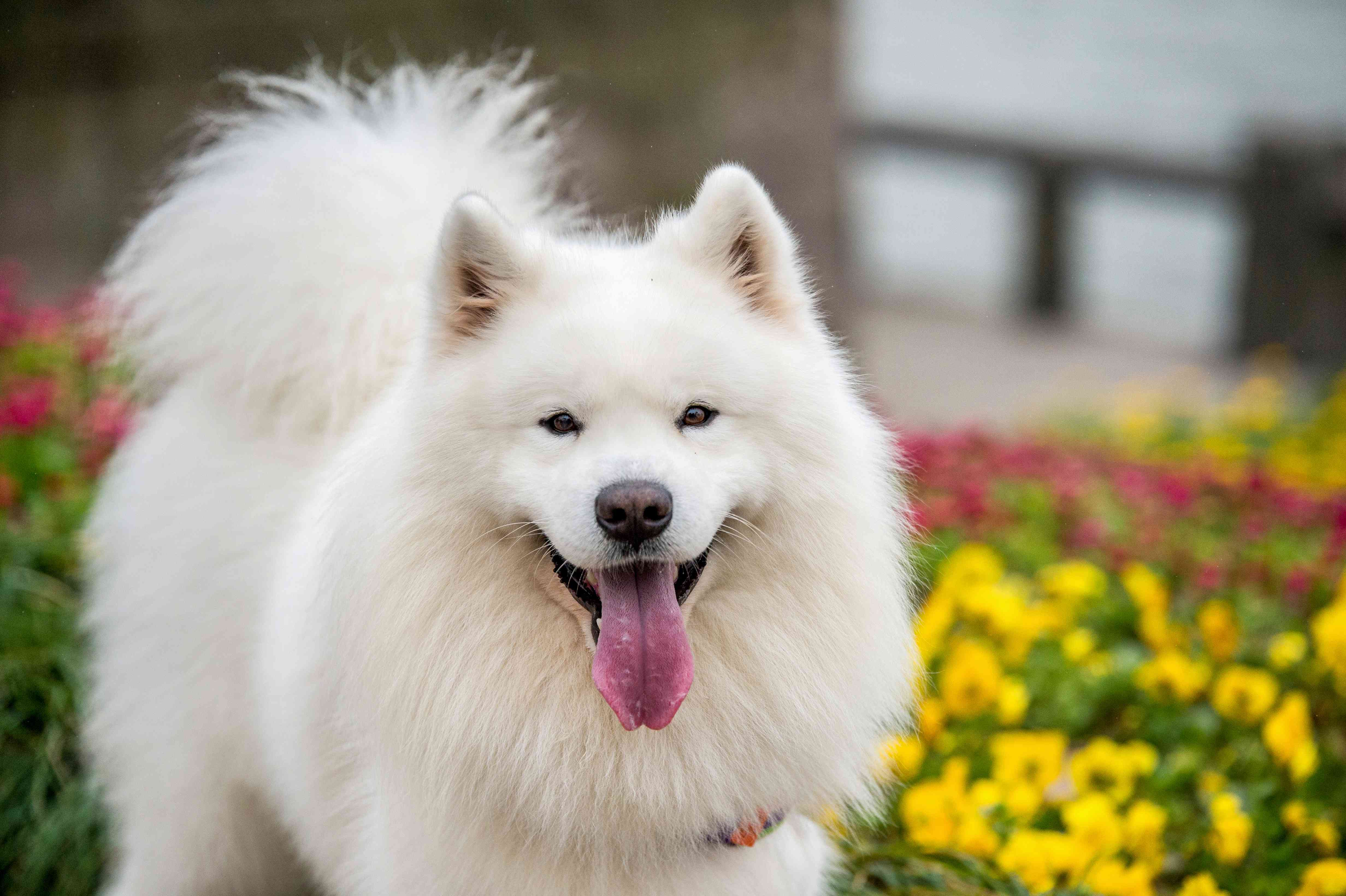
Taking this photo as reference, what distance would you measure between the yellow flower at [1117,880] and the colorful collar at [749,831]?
3.39 feet

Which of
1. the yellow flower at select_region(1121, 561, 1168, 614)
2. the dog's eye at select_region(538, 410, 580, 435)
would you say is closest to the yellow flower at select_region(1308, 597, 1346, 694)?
the yellow flower at select_region(1121, 561, 1168, 614)

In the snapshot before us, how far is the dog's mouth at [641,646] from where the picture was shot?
201 cm

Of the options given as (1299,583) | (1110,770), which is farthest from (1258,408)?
(1110,770)

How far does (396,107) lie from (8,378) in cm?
310

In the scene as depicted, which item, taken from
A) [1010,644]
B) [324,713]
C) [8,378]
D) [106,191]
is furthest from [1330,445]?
[106,191]

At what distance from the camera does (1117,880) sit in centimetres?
279

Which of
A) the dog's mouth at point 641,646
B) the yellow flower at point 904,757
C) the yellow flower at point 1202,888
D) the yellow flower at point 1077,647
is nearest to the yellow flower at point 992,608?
the yellow flower at point 1077,647

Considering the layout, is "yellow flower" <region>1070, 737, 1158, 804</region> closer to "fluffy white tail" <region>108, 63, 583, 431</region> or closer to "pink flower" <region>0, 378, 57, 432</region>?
"fluffy white tail" <region>108, 63, 583, 431</region>

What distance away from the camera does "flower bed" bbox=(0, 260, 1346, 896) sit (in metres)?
2.98

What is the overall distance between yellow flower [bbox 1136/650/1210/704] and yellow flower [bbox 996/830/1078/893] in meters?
0.96

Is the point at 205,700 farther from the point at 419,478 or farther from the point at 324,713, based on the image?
the point at 419,478

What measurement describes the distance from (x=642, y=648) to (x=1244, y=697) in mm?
2318

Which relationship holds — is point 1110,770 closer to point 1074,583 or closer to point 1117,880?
point 1117,880

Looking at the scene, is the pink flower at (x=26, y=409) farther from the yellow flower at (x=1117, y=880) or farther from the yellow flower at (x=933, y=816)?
the yellow flower at (x=1117, y=880)
